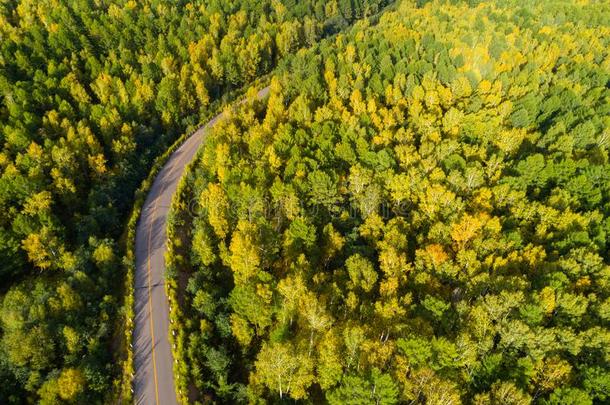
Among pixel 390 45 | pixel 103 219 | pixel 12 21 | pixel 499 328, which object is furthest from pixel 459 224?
pixel 12 21

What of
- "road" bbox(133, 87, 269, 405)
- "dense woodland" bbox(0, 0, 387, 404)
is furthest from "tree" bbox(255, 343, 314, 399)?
"dense woodland" bbox(0, 0, 387, 404)

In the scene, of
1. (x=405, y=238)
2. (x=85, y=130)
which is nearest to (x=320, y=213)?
(x=405, y=238)

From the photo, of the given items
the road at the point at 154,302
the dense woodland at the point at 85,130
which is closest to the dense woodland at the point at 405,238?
the road at the point at 154,302

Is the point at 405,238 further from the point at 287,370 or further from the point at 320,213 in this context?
the point at 287,370

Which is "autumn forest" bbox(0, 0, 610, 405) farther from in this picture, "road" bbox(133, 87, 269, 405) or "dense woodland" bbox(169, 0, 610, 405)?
"road" bbox(133, 87, 269, 405)

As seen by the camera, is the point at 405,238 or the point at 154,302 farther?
the point at 405,238

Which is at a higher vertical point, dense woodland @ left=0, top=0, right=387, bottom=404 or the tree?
dense woodland @ left=0, top=0, right=387, bottom=404
